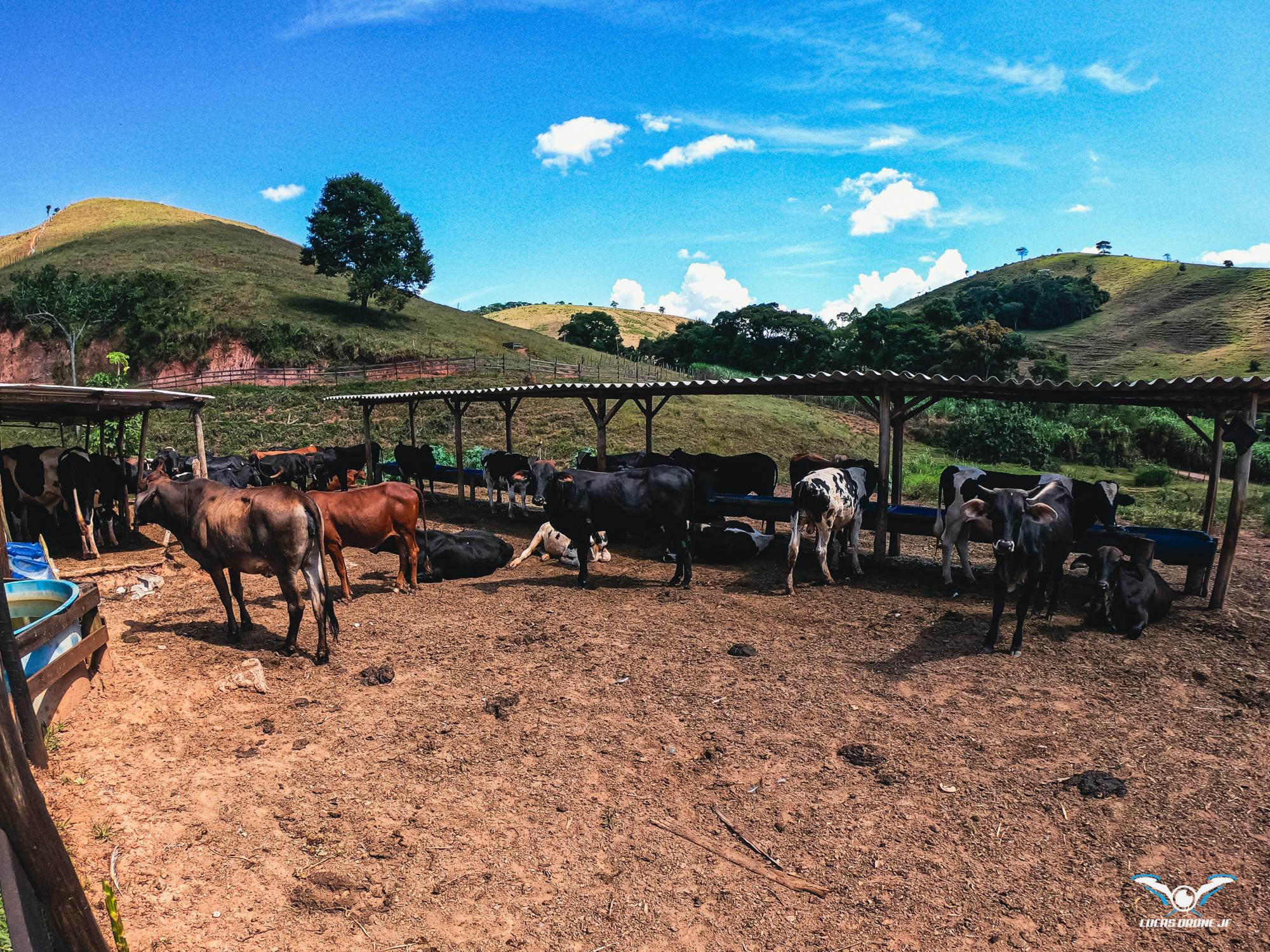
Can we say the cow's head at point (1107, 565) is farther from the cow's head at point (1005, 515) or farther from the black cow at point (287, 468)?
the black cow at point (287, 468)

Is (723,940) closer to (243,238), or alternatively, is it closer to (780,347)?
(780,347)

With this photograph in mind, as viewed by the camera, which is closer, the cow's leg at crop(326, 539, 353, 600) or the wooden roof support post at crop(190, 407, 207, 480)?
the cow's leg at crop(326, 539, 353, 600)

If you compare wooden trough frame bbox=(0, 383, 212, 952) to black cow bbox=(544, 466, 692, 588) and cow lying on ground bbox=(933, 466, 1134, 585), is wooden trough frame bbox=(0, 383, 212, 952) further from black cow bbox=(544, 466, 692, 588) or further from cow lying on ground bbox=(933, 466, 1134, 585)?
cow lying on ground bbox=(933, 466, 1134, 585)

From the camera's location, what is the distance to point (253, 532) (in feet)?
24.1

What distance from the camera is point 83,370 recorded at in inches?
2039

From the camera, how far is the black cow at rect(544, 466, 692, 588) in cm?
1113

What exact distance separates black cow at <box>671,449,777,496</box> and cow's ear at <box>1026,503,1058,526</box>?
6.75m

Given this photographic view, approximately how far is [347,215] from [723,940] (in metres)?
73.6

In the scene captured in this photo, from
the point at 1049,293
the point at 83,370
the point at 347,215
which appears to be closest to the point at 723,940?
the point at 83,370

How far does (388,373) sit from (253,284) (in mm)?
21937

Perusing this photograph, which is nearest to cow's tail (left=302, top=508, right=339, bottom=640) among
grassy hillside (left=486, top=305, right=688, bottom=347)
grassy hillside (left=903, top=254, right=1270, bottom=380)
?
grassy hillside (left=903, top=254, right=1270, bottom=380)

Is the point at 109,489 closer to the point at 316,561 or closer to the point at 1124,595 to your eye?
the point at 316,561

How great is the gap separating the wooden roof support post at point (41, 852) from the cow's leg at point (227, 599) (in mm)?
5579

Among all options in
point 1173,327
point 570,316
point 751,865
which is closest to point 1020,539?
point 751,865
